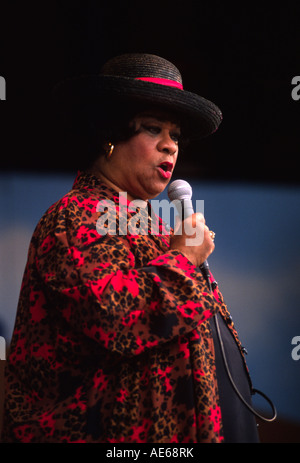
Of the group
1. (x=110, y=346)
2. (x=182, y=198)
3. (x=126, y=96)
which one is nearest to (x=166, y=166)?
(x=182, y=198)

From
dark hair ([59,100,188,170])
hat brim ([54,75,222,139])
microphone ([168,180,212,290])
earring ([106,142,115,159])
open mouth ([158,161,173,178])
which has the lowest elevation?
microphone ([168,180,212,290])

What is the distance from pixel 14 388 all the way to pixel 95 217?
1.76 ft

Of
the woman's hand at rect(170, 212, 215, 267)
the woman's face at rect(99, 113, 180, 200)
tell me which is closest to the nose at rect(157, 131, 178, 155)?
the woman's face at rect(99, 113, 180, 200)

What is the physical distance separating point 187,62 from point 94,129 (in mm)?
1098

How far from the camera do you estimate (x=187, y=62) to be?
2.12 meters

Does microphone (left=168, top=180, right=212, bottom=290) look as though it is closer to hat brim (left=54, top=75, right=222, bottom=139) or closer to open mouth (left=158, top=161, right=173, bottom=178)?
open mouth (left=158, top=161, right=173, bottom=178)

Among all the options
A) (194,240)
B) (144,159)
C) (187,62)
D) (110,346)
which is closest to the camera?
(110,346)

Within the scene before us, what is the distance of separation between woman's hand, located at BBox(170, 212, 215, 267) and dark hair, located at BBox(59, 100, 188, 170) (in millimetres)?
345

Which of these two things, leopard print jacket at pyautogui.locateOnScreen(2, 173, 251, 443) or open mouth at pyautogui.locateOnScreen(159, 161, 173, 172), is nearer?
leopard print jacket at pyautogui.locateOnScreen(2, 173, 251, 443)

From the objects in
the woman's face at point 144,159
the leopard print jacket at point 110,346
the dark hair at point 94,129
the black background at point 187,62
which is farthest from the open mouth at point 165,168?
the black background at point 187,62

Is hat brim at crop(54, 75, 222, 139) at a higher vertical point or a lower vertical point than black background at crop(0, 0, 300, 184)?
lower

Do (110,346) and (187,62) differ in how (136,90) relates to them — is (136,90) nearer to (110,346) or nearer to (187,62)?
(110,346)

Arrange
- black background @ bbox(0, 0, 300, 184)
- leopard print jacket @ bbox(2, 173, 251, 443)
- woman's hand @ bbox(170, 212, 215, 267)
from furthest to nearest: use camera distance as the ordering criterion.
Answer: black background @ bbox(0, 0, 300, 184) → woman's hand @ bbox(170, 212, 215, 267) → leopard print jacket @ bbox(2, 173, 251, 443)

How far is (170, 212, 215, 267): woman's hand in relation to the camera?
3.56ft
